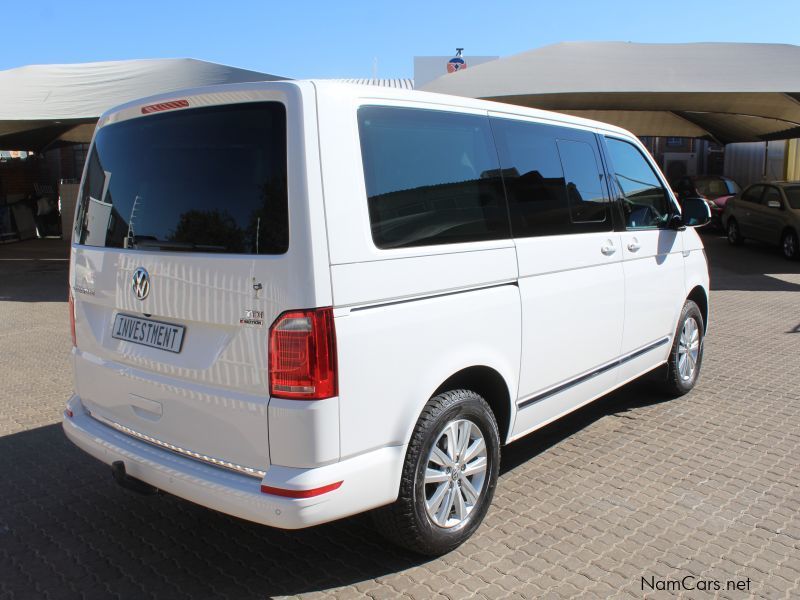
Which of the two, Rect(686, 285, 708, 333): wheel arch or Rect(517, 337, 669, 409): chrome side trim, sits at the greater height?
Rect(686, 285, 708, 333): wheel arch

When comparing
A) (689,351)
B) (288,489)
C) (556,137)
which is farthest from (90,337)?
(689,351)

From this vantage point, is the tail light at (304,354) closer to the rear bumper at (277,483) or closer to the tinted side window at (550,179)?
the rear bumper at (277,483)

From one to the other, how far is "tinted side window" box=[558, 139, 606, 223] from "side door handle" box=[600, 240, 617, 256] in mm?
149

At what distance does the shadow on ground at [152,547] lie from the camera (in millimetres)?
3078

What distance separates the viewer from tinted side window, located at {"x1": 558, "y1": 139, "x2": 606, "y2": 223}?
4055 millimetres

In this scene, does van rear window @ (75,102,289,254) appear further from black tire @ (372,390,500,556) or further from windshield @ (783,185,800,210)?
windshield @ (783,185,800,210)

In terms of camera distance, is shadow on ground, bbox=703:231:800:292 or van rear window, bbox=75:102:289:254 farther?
shadow on ground, bbox=703:231:800:292

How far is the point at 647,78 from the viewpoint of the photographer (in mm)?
14445

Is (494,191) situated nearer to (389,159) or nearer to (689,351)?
(389,159)

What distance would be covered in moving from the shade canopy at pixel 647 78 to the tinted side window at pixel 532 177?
10.8m

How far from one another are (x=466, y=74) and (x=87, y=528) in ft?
45.4

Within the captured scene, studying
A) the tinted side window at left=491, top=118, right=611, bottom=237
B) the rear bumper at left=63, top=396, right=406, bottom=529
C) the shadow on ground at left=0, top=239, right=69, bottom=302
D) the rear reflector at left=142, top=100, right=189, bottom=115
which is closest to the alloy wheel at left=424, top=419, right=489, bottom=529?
the rear bumper at left=63, top=396, right=406, bottom=529

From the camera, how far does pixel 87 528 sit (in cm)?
360

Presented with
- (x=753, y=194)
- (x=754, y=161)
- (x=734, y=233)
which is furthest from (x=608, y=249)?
(x=754, y=161)
